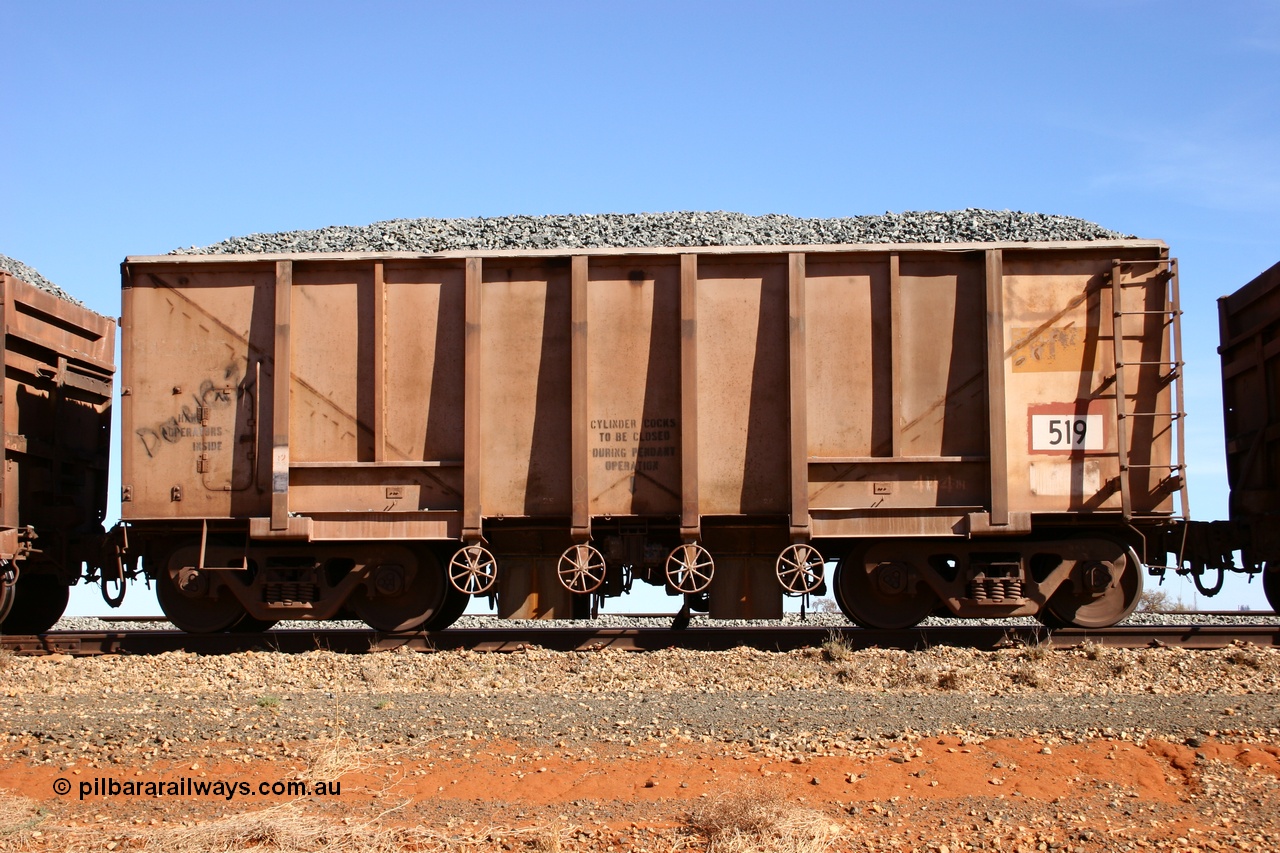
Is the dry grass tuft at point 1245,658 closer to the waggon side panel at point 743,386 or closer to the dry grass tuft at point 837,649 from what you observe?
the dry grass tuft at point 837,649

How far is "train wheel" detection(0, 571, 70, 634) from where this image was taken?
1274 centimetres

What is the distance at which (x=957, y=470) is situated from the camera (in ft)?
35.1

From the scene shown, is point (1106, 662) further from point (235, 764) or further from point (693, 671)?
point (235, 764)

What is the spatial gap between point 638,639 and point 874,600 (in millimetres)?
2343

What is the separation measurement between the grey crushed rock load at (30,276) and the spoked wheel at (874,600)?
379 inches

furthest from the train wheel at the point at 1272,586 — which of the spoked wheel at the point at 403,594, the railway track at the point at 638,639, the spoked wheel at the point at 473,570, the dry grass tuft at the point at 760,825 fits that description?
the spoked wheel at the point at 403,594

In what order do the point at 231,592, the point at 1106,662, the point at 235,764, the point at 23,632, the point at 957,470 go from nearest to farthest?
the point at 235,764 < the point at 1106,662 < the point at 957,470 < the point at 231,592 < the point at 23,632

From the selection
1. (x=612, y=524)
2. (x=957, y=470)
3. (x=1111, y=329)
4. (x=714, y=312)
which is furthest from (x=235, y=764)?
(x=1111, y=329)

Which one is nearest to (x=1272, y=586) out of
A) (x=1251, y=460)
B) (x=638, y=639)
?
(x=1251, y=460)

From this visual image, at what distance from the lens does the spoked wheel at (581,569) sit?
423 inches

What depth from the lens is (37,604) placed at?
1282 centimetres

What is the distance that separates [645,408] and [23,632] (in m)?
7.81

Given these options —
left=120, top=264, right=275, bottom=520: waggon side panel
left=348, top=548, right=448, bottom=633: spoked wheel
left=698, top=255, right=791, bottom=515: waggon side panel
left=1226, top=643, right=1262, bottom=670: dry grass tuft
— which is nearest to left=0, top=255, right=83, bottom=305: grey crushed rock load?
left=120, top=264, right=275, bottom=520: waggon side panel

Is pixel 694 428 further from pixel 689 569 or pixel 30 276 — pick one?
pixel 30 276
